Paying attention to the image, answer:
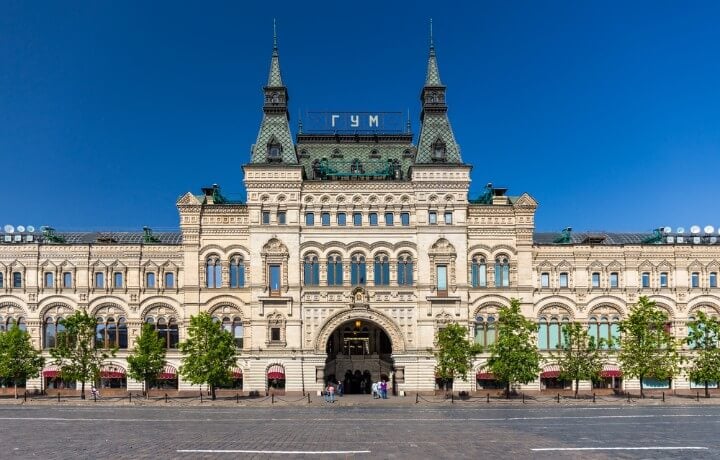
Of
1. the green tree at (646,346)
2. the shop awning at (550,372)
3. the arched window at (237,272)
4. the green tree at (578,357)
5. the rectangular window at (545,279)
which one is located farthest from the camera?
the rectangular window at (545,279)

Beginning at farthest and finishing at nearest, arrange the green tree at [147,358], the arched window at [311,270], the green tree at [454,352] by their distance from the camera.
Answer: the arched window at [311,270] → the green tree at [147,358] → the green tree at [454,352]

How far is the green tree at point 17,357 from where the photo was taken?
68.1 m

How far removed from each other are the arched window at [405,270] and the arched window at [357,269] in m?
4.34

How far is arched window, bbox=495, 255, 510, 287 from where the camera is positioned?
76.0 m

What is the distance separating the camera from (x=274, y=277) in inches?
2965

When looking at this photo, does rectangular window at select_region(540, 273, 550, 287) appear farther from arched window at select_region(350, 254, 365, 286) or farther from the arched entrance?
arched window at select_region(350, 254, 365, 286)

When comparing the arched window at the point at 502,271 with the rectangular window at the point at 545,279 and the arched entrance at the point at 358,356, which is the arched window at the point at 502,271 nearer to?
the rectangular window at the point at 545,279

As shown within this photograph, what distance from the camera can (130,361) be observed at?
222ft

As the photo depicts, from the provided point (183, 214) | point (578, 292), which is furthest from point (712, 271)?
point (183, 214)

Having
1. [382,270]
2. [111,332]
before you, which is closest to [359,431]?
[382,270]

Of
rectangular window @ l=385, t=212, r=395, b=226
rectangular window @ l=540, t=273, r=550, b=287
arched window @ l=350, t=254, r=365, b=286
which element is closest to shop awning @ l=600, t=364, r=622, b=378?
rectangular window @ l=540, t=273, r=550, b=287

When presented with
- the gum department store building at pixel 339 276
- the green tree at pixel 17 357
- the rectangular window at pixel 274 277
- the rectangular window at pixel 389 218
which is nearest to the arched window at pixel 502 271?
the gum department store building at pixel 339 276

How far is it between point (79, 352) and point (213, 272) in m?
16.7

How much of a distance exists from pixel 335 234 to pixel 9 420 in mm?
38190
